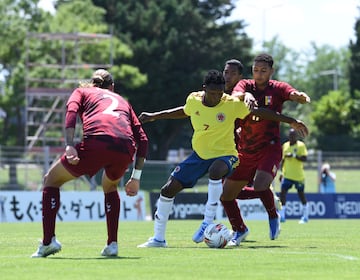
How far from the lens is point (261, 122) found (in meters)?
14.7

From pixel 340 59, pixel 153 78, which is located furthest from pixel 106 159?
pixel 340 59

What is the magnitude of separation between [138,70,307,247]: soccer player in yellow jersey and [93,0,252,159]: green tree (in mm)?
50639

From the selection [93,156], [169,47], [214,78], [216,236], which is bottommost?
[216,236]

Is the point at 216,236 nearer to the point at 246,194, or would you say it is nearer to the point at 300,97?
the point at 300,97

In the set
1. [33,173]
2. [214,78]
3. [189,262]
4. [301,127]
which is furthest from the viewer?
[33,173]

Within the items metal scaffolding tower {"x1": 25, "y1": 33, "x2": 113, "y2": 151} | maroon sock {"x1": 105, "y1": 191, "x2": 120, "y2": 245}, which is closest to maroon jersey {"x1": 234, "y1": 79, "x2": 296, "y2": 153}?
maroon sock {"x1": 105, "y1": 191, "x2": 120, "y2": 245}

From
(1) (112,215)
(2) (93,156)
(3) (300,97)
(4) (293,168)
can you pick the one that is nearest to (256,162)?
(3) (300,97)

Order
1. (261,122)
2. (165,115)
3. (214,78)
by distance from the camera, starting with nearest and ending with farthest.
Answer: (214,78), (165,115), (261,122)

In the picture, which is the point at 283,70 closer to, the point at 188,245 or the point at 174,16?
the point at 174,16

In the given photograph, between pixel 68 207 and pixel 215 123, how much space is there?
61.2 ft

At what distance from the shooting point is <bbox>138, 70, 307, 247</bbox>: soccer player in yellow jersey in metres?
13.1

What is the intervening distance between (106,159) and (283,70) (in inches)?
5824

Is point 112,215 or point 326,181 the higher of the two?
point 112,215

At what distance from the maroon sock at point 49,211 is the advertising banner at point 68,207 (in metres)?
19.0
